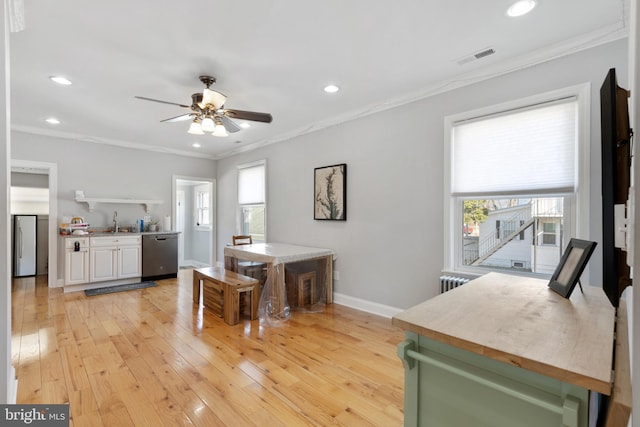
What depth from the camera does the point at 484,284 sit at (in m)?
1.64

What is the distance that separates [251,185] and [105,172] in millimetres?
2544

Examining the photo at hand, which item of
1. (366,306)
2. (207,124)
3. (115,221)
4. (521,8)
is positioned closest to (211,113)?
(207,124)

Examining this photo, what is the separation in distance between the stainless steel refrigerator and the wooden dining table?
175 inches

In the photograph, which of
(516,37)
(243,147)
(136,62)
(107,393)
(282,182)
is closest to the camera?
(107,393)

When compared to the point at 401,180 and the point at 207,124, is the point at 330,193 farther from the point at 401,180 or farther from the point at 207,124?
the point at 207,124

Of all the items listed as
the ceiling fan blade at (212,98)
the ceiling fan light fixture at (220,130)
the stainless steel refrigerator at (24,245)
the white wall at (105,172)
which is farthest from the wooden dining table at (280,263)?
the stainless steel refrigerator at (24,245)

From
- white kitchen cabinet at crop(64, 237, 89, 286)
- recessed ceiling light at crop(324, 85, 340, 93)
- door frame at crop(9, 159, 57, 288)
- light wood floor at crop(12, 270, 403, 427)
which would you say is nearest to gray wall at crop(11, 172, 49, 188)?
door frame at crop(9, 159, 57, 288)

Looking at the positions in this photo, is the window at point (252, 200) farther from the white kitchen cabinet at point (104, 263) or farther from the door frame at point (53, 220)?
the door frame at point (53, 220)

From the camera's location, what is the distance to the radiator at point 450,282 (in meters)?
2.83

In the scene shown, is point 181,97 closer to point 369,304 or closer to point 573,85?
point 369,304

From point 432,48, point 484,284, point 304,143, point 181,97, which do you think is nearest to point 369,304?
point 484,284

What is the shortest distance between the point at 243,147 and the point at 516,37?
15.3 feet

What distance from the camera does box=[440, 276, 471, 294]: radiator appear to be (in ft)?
9.30

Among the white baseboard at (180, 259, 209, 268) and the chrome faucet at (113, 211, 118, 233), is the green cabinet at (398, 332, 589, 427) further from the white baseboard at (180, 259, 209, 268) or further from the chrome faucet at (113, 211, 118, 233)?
the white baseboard at (180, 259, 209, 268)
